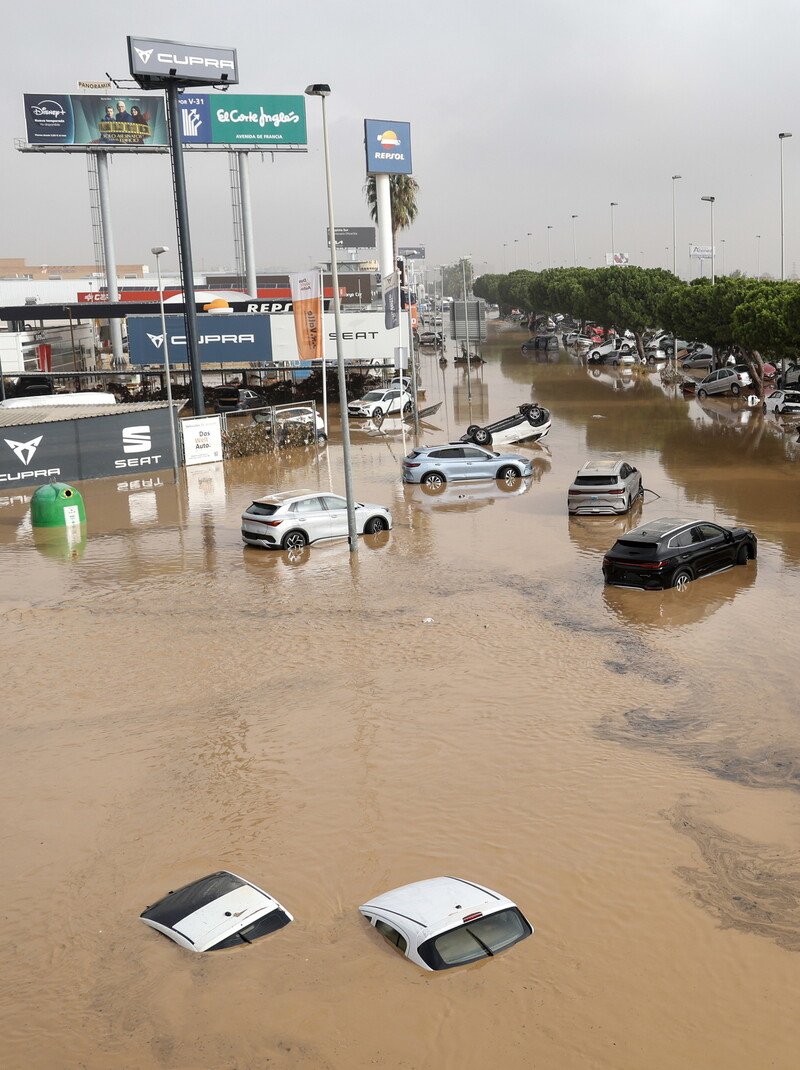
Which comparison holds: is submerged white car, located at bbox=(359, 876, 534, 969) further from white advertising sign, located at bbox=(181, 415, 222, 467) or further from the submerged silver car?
white advertising sign, located at bbox=(181, 415, 222, 467)

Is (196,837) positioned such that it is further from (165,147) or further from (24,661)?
(165,147)

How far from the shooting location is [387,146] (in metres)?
68.8

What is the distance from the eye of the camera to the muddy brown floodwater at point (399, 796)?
8.61 metres

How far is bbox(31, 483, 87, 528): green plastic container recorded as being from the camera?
2861 centimetres

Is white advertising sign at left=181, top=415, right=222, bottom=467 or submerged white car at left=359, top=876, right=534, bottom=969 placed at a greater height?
white advertising sign at left=181, top=415, right=222, bottom=467

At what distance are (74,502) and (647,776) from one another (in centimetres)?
2083

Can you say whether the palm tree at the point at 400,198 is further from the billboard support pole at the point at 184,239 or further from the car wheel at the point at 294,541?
the car wheel at the point at 294,541

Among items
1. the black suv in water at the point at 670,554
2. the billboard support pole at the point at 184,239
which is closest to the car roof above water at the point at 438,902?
the black suv in water at the point at 670,554

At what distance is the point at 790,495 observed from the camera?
2959 cm

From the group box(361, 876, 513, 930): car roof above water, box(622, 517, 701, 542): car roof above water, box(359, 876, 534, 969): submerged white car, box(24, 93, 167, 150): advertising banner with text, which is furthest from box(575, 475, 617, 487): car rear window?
box(24, 93, 167, 150): advertising banner with text

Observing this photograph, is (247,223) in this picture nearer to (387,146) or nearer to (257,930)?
(387,146)

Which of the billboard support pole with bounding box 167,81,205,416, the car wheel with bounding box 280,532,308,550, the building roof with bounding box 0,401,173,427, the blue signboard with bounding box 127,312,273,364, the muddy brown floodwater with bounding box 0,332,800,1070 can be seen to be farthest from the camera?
the blue signboard with bounding box 127,312,273,364

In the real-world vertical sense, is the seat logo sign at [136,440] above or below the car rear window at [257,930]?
above

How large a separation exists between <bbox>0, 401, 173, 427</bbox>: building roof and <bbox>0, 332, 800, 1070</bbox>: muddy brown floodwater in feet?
40.1
